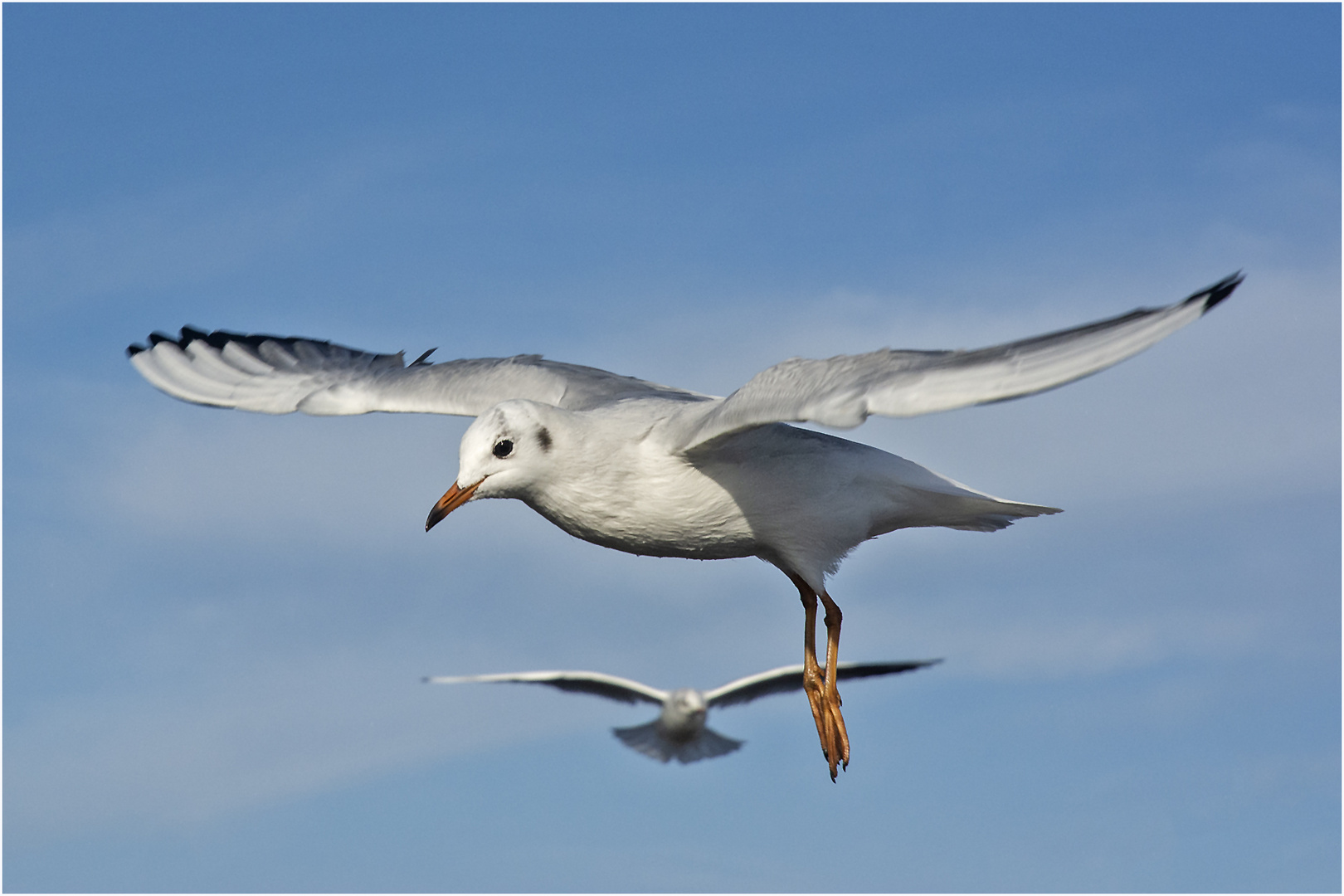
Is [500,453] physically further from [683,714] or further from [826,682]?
[683,714]

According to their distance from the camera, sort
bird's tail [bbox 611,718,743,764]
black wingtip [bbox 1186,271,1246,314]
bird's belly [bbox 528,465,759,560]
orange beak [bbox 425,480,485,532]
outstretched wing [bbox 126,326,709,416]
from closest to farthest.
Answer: black wingtip [bbox 1186,271,1246,314] → orange beak [bbox 425,480,485,532] → bird's belly [bbox 528,465,759,560] → outstretched wing [bbox 126,326,709,416] → bird's tail [bbox 611,718,743,764]

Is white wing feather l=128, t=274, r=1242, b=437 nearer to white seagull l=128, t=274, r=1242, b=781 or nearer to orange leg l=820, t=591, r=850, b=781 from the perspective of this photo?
white seagull l=128, t=274, r=1242, b=781

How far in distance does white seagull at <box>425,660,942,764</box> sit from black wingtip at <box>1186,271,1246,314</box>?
14750 mm

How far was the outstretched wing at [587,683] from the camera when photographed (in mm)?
21531

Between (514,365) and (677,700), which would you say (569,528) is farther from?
(677,700)

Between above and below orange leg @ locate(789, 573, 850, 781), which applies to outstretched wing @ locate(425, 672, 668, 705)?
above

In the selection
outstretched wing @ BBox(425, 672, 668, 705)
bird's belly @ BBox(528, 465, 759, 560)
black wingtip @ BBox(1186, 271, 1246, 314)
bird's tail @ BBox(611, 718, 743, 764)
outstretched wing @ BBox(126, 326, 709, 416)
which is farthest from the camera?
bird's tail @ BBox(611, 718, 743, 764)

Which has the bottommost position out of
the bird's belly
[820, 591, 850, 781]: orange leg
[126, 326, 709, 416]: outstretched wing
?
[820, 591, 850, 781]: orange leg

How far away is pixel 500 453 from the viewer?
366 inches

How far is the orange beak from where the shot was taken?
9.22 meters

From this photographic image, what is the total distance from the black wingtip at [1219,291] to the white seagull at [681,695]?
48.4 feet

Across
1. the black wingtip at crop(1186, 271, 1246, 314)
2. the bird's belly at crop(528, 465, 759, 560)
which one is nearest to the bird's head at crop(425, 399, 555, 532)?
the bird's belly at crop(528, 465, 759, 560)

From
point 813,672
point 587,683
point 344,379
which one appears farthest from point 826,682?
point 587,683

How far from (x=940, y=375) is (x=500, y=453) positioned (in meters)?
3.00
